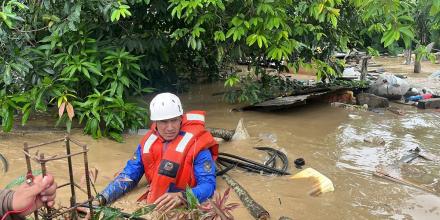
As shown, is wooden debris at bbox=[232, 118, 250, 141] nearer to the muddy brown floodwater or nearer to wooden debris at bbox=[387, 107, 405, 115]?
the muddy brown floodwater

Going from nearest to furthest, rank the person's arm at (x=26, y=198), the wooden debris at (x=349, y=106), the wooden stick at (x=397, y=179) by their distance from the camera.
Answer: the person's arm at (x=26, y=198), the wooden stick at (x=397, y=179), the wooden debris at (x=349, y=106)

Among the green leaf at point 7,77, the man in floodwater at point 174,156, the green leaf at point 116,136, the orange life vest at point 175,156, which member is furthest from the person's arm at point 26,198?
the green leaf at point 116,136

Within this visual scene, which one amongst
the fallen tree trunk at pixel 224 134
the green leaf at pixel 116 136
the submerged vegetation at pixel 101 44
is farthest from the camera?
the fallen tree trunk at pixel 224 134

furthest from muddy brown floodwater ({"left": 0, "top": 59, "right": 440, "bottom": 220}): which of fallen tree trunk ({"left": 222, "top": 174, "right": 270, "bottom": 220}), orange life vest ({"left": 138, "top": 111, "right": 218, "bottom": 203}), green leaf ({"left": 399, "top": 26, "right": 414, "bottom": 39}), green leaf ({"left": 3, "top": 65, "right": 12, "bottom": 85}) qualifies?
green leaf ({"left": 399, "top": 26, "right": 414, "bottom": 39})

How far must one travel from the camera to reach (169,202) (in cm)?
325

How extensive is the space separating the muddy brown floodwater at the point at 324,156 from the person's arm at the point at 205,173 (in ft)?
1.08

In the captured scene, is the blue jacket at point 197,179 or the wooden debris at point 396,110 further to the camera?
the wooden debris at point 396,110

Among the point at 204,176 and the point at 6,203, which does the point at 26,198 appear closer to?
the point at 6,203

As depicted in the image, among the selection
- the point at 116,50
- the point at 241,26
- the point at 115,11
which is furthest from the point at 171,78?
the point at 115,11

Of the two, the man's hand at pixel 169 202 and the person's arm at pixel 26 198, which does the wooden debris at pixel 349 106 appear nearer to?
the man's hand at pixel 169 202

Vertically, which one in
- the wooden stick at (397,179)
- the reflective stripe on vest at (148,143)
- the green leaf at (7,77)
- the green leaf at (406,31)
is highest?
the green leaf at (406,31)

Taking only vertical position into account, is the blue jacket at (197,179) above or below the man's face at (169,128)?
below

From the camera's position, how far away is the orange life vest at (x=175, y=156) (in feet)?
12.1

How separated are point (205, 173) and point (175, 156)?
28cm
